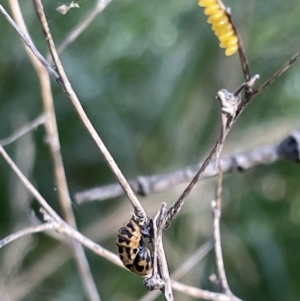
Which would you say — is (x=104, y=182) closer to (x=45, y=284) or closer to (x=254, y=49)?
(x=45, y=284)

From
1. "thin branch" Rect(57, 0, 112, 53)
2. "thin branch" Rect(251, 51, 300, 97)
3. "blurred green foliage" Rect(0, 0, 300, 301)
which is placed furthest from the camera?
"blurred green foliage" Rect(0, 0, 300, 301)

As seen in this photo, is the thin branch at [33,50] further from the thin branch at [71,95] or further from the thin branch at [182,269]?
the thin branch at [182,269]

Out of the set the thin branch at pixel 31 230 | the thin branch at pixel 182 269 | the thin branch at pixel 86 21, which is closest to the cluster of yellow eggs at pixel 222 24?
the thin branch at pixel 31 230

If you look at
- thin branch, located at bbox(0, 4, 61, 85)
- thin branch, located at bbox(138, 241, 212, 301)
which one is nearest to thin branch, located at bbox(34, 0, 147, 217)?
thin branch, located at bbox(0, 4, 61, 85)

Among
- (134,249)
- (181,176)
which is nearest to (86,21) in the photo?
(181,176)

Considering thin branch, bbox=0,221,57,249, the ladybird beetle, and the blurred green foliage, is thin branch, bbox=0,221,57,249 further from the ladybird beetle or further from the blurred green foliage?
the blurred green foliage

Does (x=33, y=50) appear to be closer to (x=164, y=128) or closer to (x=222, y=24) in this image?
(x=222, y=24)
